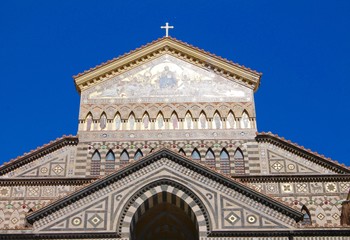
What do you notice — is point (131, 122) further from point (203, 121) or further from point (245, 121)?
point (245, 121)

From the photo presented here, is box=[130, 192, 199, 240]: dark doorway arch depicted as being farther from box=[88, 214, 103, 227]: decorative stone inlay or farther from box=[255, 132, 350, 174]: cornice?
box=[255, 132, 350, 174]: cornice

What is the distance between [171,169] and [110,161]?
21.2 feet

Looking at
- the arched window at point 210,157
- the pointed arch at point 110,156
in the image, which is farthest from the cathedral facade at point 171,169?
the arched window at point 210,157

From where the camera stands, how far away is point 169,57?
3161 centimetres

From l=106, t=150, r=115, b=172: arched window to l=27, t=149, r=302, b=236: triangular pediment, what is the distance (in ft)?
19.0

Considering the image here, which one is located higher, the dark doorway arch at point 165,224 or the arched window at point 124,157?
the arched window at point 124,157

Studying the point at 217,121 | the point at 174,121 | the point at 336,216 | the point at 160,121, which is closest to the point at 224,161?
the point at 217,121

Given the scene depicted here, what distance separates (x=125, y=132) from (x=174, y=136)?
2408 millimetres

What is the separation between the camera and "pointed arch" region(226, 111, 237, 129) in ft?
95.1

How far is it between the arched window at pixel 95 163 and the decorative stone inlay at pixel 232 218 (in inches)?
336

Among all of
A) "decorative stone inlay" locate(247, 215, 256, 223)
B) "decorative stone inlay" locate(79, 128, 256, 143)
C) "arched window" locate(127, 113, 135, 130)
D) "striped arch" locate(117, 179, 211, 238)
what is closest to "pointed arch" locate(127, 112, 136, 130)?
"arched window" locate(127, 113, 135, 130)

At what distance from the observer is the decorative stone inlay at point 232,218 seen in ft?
68.5

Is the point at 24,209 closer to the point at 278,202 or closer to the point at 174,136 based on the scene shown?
the point at 174,136

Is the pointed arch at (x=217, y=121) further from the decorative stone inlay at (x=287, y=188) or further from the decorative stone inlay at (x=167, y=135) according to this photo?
the decorative stone inlay at (x=287, y=188)
